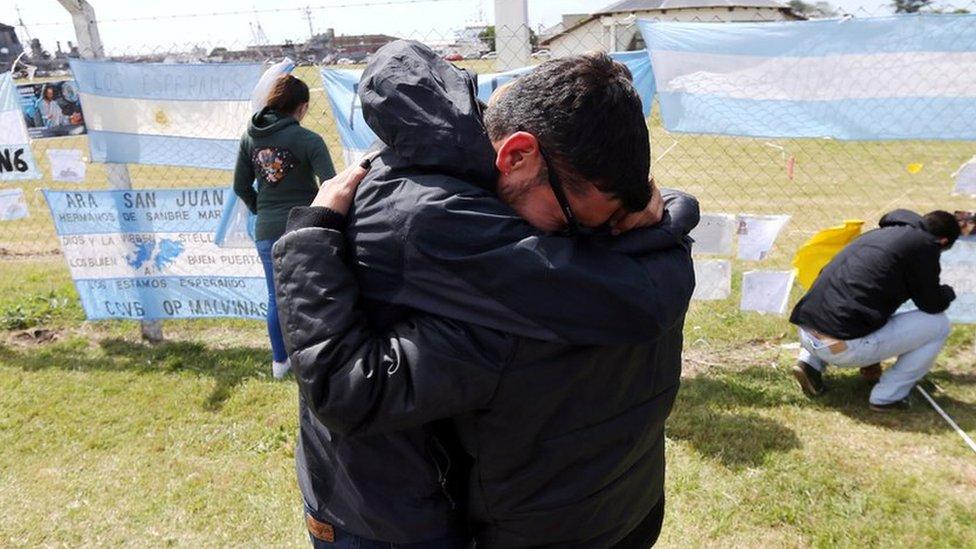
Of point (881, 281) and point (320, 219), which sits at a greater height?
point (320, 219)

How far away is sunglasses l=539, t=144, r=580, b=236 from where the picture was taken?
113 centimetres

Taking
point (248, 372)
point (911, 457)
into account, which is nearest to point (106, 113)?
point (248, 372)

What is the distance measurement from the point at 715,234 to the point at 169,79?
362cm

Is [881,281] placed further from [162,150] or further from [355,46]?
[162,150]

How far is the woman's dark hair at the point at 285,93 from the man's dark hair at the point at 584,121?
10.2ft

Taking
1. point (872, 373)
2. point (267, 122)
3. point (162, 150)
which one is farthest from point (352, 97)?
point (872, 373)

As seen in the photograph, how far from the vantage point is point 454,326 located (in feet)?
3.75

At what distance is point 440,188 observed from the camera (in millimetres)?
1124

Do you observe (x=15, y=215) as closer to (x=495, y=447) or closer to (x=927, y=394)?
(x=495, y=447)

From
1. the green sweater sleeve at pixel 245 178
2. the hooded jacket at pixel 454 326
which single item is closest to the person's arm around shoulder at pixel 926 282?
the hooded jacket at pixel 454 326

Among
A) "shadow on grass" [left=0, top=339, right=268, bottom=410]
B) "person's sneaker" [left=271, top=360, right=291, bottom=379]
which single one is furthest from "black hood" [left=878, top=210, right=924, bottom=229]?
"shadow on grass" [left=0, top=339, right=268, bottom=410]

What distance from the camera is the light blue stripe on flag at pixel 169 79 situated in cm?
452

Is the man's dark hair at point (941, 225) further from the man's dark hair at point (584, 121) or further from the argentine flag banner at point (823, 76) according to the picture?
the man's dark hair at point (584, 121)

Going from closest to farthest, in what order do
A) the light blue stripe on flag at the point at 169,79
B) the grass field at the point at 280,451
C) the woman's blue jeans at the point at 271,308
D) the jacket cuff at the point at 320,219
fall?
the jacket cuff at the point at 320,219
the grass field at the point at 280,451
the woman's blue jeans at the point at 271,308
the light blue stripe on flag at the point at 169,79
